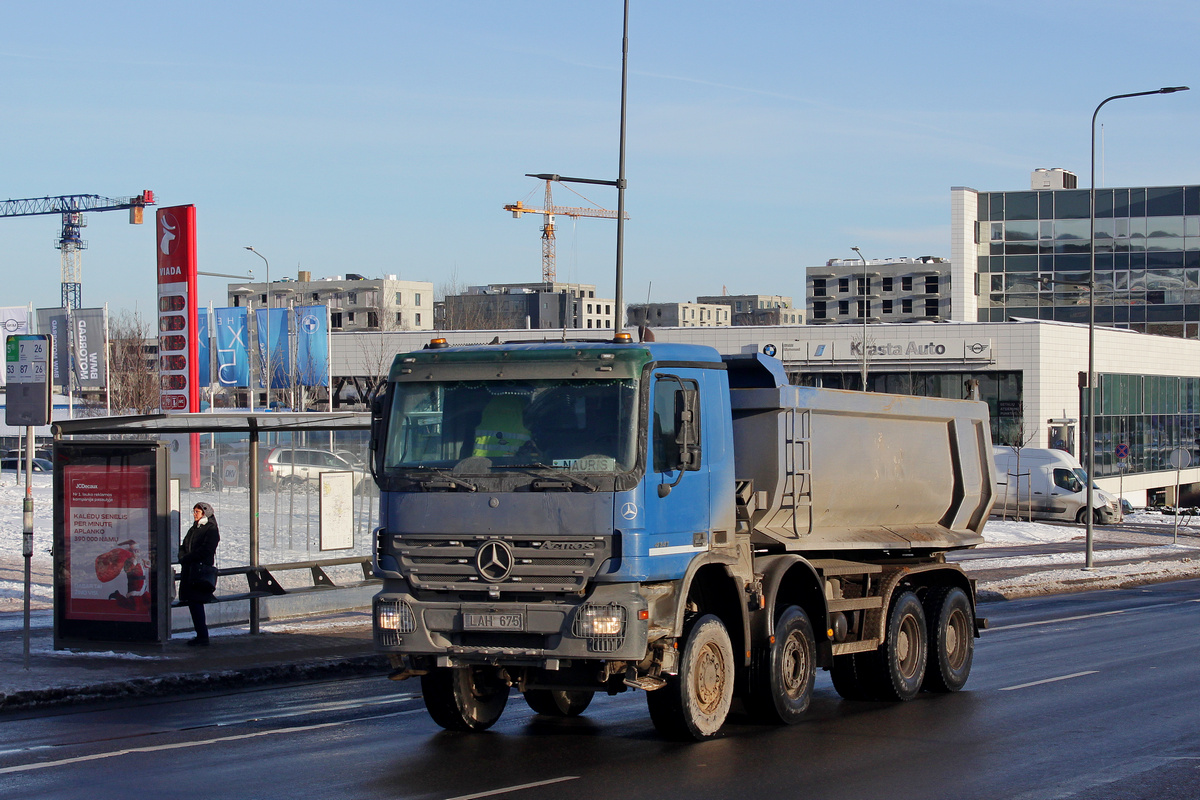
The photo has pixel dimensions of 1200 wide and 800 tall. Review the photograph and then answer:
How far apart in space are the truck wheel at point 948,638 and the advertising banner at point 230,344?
Answer: 40.2 metres

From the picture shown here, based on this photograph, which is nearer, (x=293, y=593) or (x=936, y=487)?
(x=936, y=487)

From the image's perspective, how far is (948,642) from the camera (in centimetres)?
1318

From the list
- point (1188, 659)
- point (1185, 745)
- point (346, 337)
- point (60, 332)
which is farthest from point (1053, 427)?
point (1185, 745)

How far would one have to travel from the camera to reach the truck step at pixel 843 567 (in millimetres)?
11344

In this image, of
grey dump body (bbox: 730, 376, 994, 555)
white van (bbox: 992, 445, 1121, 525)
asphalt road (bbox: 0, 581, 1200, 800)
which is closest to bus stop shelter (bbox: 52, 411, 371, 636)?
A: asphalt road (bbox: 0, 581, 1200, 800)

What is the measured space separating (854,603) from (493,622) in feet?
13.3

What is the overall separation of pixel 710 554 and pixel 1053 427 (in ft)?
187

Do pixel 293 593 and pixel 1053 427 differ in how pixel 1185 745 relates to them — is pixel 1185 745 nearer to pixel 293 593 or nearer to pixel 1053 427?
pixel 293 593

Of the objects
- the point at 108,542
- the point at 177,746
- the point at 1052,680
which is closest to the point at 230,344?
the point at 108,542

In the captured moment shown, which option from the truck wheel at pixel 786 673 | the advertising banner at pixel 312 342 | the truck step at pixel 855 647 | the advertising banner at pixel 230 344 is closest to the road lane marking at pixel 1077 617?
the truck step at pixel 855 647

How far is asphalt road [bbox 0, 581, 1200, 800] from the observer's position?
8344 mm

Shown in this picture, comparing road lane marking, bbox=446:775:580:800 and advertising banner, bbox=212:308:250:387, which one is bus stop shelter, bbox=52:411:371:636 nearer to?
road lane marking, bbox=446:775:580:800

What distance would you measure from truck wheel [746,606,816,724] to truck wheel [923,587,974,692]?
7.58 feet

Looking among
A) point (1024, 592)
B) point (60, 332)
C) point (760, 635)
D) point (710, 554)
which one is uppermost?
point (60, 332)
